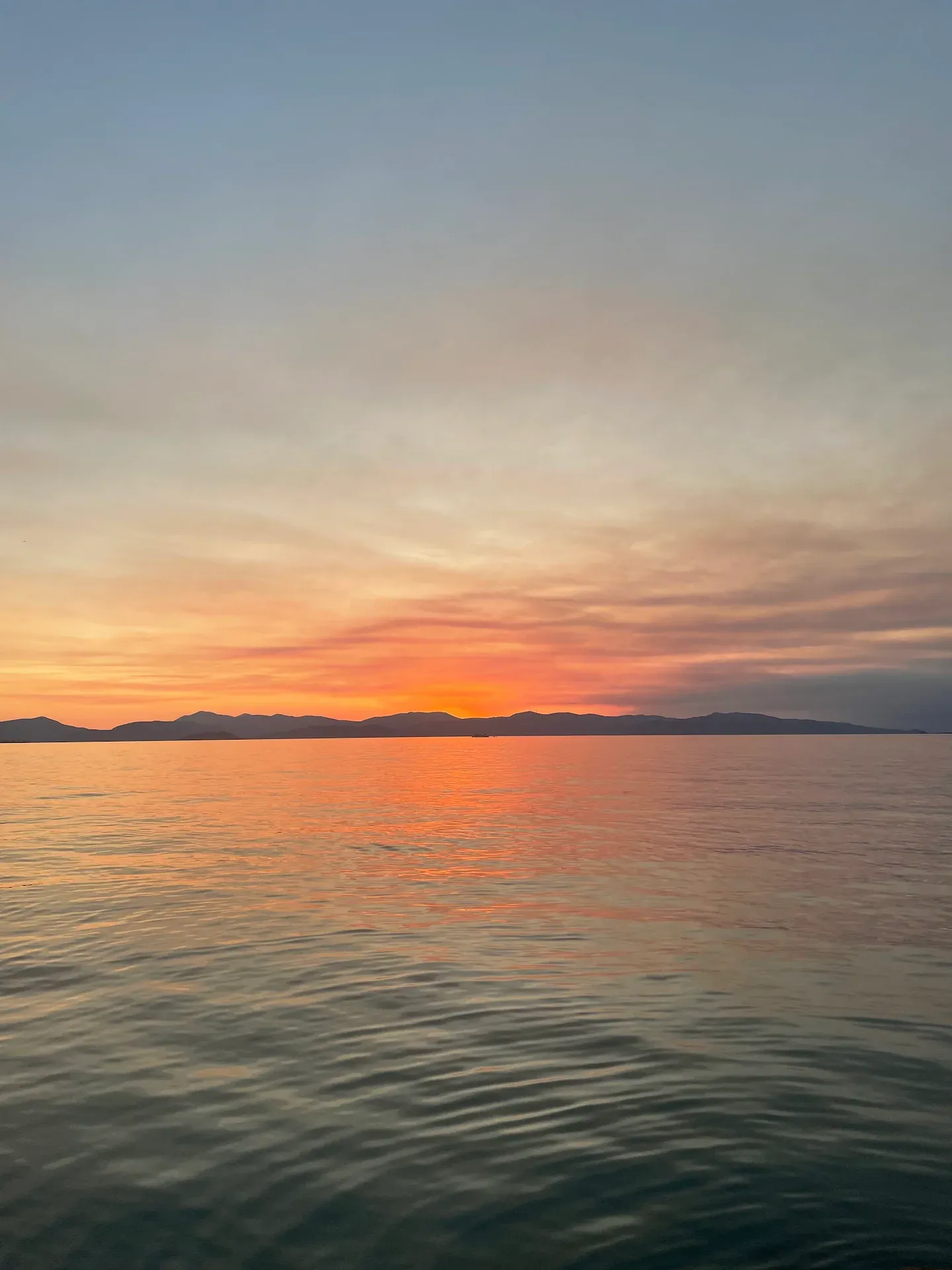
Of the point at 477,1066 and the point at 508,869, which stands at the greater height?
the point at 477,1066

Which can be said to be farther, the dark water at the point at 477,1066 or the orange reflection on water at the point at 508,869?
the orange reflection on water at the point at 508,869

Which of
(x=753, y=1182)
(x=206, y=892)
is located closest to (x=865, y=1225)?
(x=753, y=1182)

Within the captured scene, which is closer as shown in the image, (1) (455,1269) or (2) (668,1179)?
(1) (455,1269)

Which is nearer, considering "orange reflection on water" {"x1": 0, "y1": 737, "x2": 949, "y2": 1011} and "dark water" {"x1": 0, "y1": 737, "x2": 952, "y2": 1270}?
"dark water" {"x1": 0, "y1": 737, "x2": 952, "y2": 1270}

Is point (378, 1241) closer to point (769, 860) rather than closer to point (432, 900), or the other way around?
point (432, 900)

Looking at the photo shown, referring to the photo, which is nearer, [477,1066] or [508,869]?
[477,1066]

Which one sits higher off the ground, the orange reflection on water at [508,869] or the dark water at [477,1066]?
the dark water at [477,1066]

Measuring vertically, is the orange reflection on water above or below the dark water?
below

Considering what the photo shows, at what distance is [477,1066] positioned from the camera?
45.7ft

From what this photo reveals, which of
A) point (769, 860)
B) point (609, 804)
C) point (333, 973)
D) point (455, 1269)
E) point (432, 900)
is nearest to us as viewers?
point (455, 1269)

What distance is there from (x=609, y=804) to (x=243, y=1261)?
6476 centimetres

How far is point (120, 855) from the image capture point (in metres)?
40.7

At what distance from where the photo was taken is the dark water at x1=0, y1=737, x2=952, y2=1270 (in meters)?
9.31

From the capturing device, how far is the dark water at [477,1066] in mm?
9312
